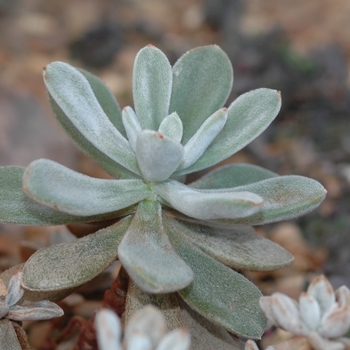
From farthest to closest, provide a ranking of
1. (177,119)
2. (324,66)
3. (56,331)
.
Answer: (324,66) → (56,331) → (177,119)

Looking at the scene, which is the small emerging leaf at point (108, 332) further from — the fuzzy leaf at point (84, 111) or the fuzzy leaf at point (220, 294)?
the fuzzy leaf at point (84, 111)

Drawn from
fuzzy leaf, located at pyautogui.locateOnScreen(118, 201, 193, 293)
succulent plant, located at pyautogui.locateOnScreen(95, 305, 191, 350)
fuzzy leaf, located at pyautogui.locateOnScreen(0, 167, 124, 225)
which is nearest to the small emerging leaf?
succulent plant, located at pyautogui.locateOnScreen(95, 305, 191, 350)

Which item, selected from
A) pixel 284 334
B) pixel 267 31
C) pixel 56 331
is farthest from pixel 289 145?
pixel 56 331

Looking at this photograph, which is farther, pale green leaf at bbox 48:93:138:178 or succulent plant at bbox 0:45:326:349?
pale green leaf at bbox 48:93:138:178

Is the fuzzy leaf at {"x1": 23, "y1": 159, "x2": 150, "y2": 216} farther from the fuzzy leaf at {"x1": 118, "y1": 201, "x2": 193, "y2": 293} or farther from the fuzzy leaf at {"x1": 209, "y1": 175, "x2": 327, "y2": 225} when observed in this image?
the fuzzy leaf at {"x1": 209, "y1": 175, "x2": 327, "y2": 225}

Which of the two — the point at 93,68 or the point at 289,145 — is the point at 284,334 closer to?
the point at 289,145

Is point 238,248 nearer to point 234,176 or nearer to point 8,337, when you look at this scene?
point 234,176

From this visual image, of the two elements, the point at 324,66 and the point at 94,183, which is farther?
the point at 324,66

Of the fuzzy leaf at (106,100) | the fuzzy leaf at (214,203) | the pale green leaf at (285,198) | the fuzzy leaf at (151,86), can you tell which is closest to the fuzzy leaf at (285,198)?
the pale green leaf at (285,198)
